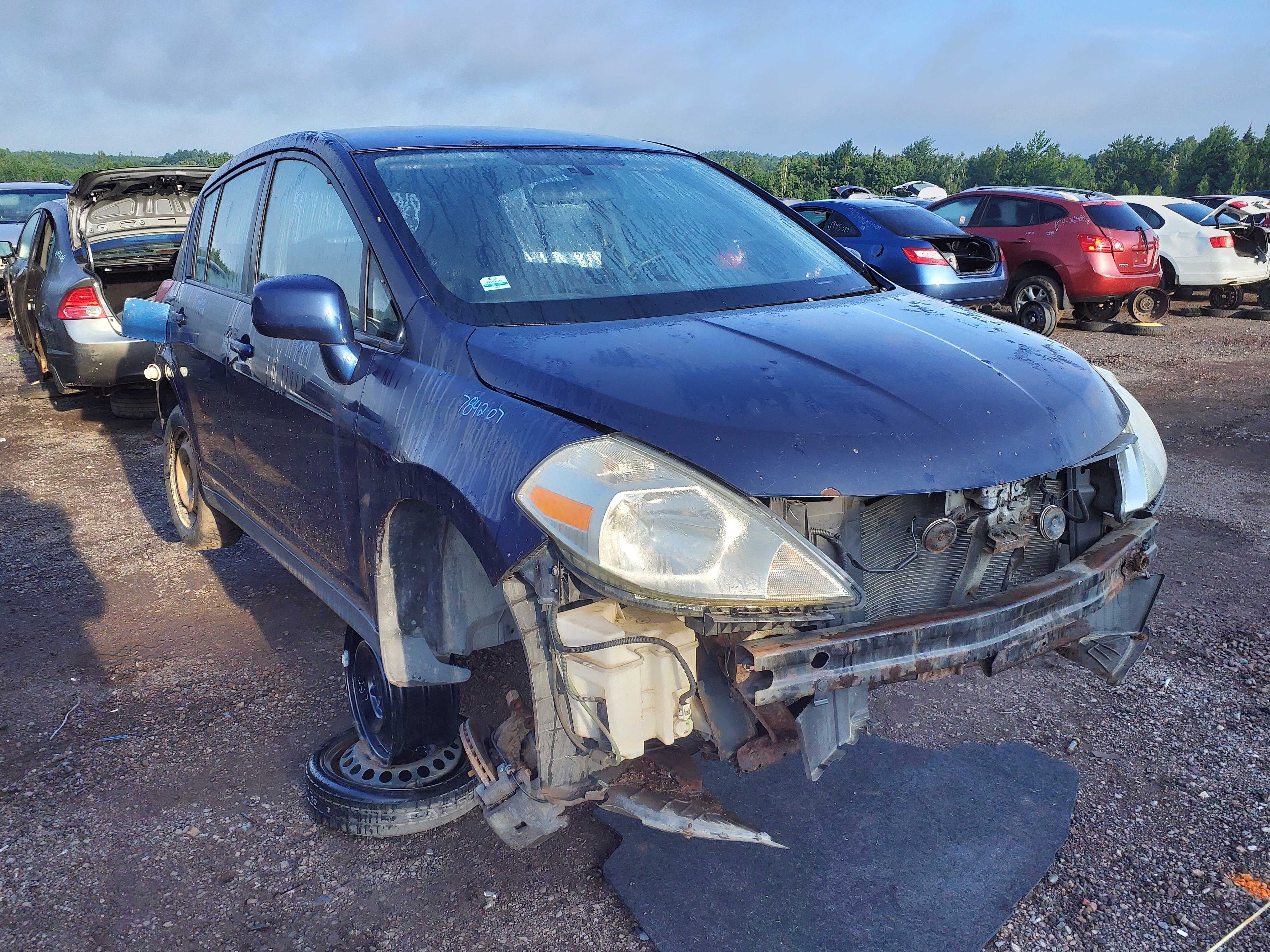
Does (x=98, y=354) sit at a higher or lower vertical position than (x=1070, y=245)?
lower

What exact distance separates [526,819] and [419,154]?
Result: 74.6 inches

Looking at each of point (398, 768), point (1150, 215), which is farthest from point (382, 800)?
point (1150, 215)

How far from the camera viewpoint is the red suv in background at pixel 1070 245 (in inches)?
435

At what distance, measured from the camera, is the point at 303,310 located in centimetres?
233

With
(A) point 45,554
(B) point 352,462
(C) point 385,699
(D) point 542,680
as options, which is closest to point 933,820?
(D) point 542,680

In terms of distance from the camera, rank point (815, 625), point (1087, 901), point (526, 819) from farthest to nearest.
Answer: point (1087, 901), point (526, 819), point (815, 625)

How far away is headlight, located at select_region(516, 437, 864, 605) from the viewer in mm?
1738

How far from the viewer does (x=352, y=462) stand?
2555 mm

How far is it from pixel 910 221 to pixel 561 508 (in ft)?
29.1

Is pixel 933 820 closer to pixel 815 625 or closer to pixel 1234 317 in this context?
pixel 815 625

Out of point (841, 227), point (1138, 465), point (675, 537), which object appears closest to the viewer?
point (675, 537)

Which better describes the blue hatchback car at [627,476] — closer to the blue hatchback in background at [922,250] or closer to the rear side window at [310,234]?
the rear side window at [310,234]

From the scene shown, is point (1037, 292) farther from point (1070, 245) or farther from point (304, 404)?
point (304, 404)

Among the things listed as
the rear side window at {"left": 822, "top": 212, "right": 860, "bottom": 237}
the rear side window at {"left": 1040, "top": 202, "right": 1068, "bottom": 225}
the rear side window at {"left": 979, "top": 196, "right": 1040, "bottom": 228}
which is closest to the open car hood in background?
the rear side window at {"left": 822, "top": 212, "right": 860, "bottom": 237}
